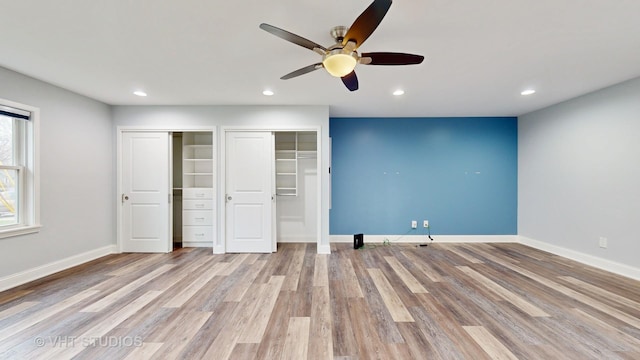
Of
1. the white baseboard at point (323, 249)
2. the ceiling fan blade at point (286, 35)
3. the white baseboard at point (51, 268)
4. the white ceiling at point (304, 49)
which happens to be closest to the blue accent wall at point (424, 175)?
the white baseboard at point (323, 249)

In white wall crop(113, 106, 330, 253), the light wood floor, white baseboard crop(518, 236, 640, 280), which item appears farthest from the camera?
white wall crop(113, 106, 330, 253)

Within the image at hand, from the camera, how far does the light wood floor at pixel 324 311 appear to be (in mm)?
1792

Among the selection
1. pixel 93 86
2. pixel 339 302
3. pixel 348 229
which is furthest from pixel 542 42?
pixel 93 86

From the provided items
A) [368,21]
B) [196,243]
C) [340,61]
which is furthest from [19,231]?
[368,21]

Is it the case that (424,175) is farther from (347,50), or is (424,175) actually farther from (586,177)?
(347,50)

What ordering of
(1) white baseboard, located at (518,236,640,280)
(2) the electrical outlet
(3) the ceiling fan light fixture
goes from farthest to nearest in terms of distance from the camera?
(2) the electrical outlet → (1) white baseboard, located at (518,236,640,280) → (3) the ceiling fan light fixture

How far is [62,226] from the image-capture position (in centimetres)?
335

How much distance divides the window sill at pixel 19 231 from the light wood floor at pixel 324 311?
1.97 ft

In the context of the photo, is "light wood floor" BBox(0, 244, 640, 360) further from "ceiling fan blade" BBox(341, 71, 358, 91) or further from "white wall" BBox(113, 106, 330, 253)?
"ceiling fan blade" BBox(341, 71, 358, 91)

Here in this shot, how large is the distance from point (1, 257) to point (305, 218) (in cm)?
390

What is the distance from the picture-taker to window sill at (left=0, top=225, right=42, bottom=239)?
8.97 feet

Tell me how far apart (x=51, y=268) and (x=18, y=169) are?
129 cm

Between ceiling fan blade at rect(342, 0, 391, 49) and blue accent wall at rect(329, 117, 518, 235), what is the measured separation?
318 centimetres

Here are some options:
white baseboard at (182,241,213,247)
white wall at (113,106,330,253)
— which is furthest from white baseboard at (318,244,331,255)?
white baseboard at (182,241,213,247)
